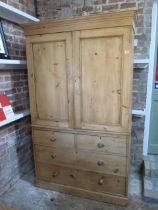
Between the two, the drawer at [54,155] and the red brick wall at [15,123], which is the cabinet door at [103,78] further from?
the red brick wall at [15,123]

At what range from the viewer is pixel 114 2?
7.32 ft

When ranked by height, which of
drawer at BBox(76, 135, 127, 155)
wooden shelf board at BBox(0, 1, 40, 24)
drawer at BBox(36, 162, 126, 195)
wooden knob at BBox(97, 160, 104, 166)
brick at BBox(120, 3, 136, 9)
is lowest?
drawer at BBox(36, 162, 126, 195)

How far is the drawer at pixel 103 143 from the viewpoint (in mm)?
1874

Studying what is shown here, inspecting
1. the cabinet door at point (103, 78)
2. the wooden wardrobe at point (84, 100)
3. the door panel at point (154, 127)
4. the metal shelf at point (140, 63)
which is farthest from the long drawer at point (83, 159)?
the metal shelf at point (140, 63)

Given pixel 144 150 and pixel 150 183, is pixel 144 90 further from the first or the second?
pixel 150 183

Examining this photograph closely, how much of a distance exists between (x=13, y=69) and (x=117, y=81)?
127 centimetres

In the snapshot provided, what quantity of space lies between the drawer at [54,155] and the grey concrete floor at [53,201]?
40 cm

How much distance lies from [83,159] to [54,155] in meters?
0.35

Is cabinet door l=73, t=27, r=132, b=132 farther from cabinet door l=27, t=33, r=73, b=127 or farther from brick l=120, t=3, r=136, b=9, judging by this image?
brick l=120, t=3, r=136, b=9

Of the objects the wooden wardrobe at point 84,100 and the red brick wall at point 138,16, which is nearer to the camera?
the wooden wardrobe at point 84,100

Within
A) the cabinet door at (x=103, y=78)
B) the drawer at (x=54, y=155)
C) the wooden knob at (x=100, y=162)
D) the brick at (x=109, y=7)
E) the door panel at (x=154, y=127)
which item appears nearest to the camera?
the cabinet door at (x=103, y=78)

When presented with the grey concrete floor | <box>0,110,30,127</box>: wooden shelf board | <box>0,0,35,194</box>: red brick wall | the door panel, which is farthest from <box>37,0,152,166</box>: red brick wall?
<box>0,110,30,127</box>: wooden shelf board

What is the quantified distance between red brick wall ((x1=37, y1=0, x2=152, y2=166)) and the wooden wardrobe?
0.69m

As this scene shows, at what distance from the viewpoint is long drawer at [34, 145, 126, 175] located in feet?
6.36
